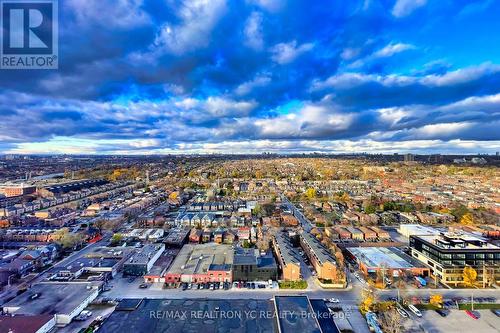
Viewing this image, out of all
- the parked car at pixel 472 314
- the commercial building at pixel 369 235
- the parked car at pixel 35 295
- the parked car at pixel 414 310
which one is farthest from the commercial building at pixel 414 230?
the parked car at pixel 35 295

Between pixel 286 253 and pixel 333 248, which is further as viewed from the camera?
pixel 333 248

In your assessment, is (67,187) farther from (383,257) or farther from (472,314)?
(472,314)

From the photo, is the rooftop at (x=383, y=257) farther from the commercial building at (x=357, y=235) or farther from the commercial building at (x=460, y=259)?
the commercial building at (x=357, y=235)

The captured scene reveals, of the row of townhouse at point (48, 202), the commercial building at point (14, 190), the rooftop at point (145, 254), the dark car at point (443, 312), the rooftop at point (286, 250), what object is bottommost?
the dark car at point (443, 312)

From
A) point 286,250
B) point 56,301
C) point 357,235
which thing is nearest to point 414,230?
point 357,235

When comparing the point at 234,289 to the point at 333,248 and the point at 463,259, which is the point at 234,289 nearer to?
the point at 333,248

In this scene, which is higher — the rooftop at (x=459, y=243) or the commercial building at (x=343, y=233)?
the rooftop at (x=459, y=243)

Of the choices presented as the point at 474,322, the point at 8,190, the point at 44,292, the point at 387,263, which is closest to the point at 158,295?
the point at 44,292
